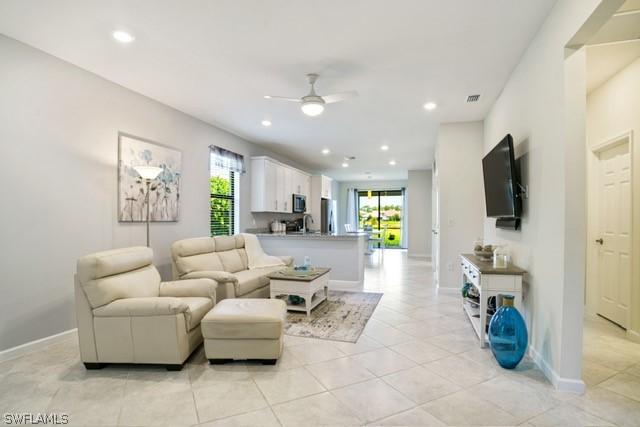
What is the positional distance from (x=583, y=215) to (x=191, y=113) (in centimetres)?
463

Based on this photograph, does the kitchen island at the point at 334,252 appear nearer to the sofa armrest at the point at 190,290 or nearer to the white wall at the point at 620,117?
the sofa armrest at the point at 190,290

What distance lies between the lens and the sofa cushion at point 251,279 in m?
3.90

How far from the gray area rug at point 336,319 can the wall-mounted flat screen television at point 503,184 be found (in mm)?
1853

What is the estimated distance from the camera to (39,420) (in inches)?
74.0

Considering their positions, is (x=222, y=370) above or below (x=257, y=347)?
below

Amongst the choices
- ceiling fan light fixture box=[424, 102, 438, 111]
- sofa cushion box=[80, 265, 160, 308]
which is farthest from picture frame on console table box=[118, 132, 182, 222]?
ceiling fan light fixture box=[424, 102, 438, 111]

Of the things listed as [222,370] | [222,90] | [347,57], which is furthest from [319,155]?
[222,370]

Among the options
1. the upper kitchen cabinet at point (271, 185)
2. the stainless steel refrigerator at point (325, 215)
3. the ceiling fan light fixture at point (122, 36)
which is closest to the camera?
the ceiling fan light fixture at point (122, 36)

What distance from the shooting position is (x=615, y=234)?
3.48 m

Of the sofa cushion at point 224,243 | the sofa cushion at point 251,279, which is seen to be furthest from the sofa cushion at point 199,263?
the sofa cushion at point 251,279

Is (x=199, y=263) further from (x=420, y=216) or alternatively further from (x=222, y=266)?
(x=420, y=216)

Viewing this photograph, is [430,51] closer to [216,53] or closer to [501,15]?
[501,15]

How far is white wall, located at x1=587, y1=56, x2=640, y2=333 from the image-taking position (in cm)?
311

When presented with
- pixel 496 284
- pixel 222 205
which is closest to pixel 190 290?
pixel 222 205
